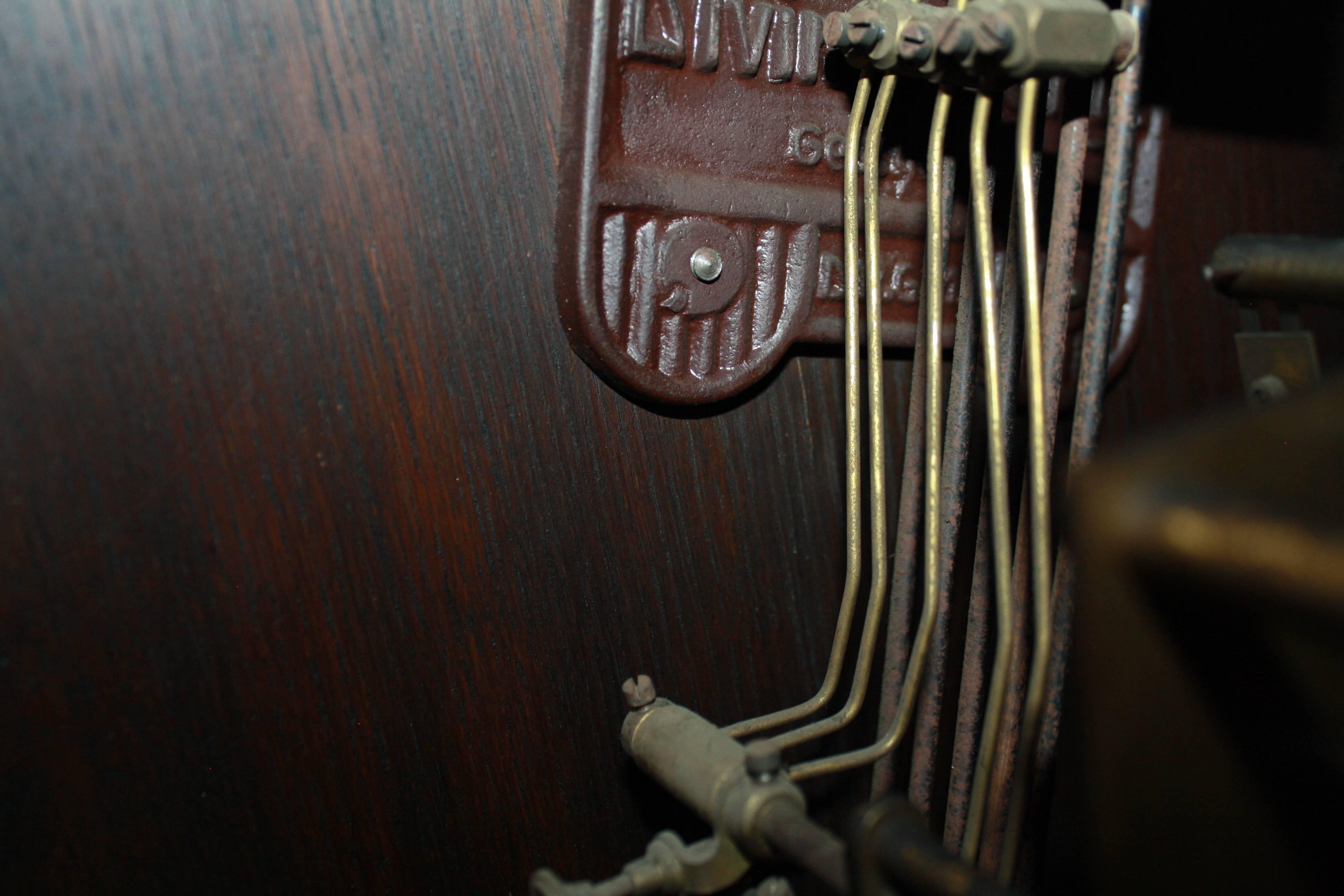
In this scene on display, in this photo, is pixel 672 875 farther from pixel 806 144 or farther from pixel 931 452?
pixel 806 144

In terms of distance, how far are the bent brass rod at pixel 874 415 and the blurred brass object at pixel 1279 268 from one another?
29cm

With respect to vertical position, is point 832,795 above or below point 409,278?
below

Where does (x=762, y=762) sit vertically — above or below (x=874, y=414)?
below

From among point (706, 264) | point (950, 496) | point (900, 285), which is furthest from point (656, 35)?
point (950, 496)

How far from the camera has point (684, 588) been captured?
0.71m

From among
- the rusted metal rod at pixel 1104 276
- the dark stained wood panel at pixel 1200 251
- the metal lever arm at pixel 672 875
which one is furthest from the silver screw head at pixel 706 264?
the dark stained wood panel at pixel 1200 251

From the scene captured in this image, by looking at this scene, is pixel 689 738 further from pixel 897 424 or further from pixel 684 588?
pixel 897 424

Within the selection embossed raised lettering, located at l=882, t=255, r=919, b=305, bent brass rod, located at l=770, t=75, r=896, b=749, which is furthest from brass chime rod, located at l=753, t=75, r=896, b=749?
embossed raised lettering, located at l=882, t=255, r=919, b=305

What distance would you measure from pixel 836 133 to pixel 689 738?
0.44m

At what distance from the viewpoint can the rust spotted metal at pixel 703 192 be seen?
60 centimetres

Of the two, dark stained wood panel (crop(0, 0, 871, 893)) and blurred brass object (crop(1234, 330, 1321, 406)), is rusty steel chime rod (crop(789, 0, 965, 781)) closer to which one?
dark stained wood panel (crop(0, 0, 871, 893))

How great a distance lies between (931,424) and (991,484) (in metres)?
0.06

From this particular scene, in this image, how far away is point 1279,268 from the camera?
66 cm

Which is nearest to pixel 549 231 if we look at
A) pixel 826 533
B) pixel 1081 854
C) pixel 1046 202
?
pixel 826 533
